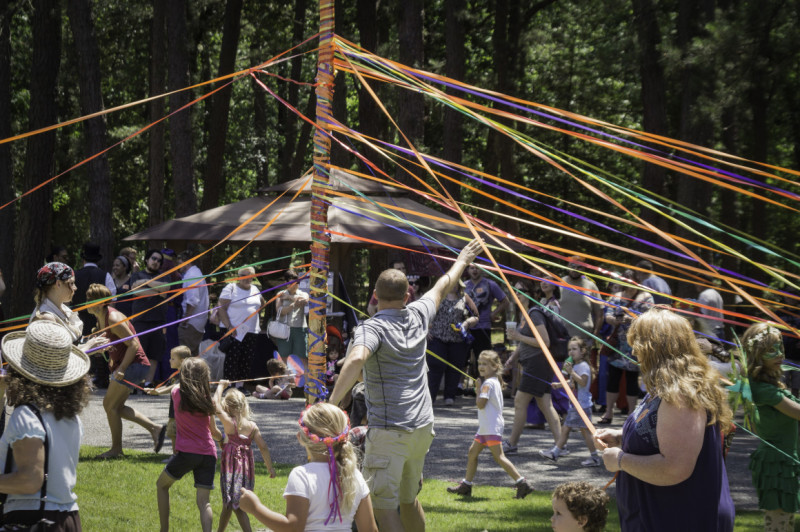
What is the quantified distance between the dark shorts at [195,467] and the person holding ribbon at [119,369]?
212cm

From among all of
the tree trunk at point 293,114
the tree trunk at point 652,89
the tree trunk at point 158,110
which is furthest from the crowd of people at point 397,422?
the tree trunk at point 293,114

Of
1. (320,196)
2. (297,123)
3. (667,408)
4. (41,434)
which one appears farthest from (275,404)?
(297,123)

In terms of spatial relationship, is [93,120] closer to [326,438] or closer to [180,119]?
[180,119]

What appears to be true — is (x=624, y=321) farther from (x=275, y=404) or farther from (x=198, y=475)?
(x=198, y=475)

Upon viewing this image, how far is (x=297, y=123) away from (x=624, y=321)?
17.9 m

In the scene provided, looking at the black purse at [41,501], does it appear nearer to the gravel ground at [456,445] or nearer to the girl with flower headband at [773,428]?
the girl with flower headband at [773,428]

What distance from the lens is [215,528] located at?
253 inches

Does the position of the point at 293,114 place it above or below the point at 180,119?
above

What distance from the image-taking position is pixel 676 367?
328 centimetres

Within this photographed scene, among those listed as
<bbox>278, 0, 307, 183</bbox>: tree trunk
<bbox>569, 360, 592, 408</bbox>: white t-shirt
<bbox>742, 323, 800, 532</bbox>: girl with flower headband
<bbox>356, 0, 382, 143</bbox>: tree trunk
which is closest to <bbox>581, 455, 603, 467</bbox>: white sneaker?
<bbox>569, 360, 592, 408</bbox>: white t-shirt

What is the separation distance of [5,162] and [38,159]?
1.86 meters

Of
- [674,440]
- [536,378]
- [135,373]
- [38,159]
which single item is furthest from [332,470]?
[38,159]

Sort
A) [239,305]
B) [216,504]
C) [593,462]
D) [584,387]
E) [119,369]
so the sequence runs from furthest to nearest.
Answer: [239,305] < [584,387] < [593,462] < [119,369] < [216,504]

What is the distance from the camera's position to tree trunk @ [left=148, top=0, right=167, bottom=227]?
60.5 ft
